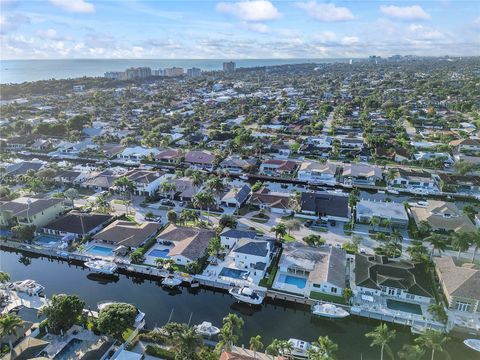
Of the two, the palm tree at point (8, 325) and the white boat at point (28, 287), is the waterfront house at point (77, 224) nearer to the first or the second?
the white boat at point (28, 287)

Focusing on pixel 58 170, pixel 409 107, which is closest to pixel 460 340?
pixel 58 170

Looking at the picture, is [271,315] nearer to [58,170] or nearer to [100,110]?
[58,170]

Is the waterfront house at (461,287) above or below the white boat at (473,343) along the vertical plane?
above

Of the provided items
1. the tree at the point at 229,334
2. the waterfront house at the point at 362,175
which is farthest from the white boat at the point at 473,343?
the waterfront house at the point at 362,175

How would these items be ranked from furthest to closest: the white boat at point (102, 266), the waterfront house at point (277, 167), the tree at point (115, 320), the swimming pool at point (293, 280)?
the waterfront house at point (277, 167) → the white boat at point (102, 266) → the swimming pool at point (293, 280) → the tree at point (115, 320)

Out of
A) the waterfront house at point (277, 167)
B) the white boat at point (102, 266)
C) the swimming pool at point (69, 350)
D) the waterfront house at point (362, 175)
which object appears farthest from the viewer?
the waterfront house at point (277, 167)
